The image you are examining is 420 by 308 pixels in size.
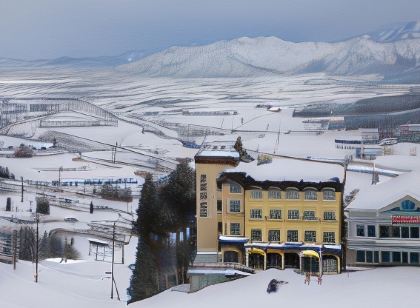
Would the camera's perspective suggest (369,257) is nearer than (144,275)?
Yes

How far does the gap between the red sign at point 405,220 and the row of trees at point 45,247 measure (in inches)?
122

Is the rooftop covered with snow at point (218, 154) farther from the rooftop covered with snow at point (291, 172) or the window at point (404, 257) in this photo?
the window at point (404, 257)

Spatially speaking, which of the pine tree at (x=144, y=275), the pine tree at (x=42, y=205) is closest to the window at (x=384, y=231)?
the pine tree at (x=144, y=275)

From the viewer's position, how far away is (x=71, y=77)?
10.5 meters

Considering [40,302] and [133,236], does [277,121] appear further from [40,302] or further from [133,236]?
[40,302]

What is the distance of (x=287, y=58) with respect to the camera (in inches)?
373

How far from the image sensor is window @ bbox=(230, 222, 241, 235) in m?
6.59

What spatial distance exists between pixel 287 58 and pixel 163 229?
9.28 ft

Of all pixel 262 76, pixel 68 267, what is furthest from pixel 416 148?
pixel 68 267

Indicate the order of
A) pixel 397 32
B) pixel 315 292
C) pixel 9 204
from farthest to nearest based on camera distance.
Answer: pixel 397 32
pixel 9 204
pixel 315 292

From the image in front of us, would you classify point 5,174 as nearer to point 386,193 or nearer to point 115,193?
point 115,193

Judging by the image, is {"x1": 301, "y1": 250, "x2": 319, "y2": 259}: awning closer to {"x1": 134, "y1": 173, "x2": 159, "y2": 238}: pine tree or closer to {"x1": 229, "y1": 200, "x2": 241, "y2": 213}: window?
{"x1": 229, "y1": 200, "x2": 241, "y2": 213}: window

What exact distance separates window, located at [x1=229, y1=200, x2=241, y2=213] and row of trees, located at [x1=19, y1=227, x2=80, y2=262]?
190 centimetres

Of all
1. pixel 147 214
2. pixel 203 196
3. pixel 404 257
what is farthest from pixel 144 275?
pixel 404 257
